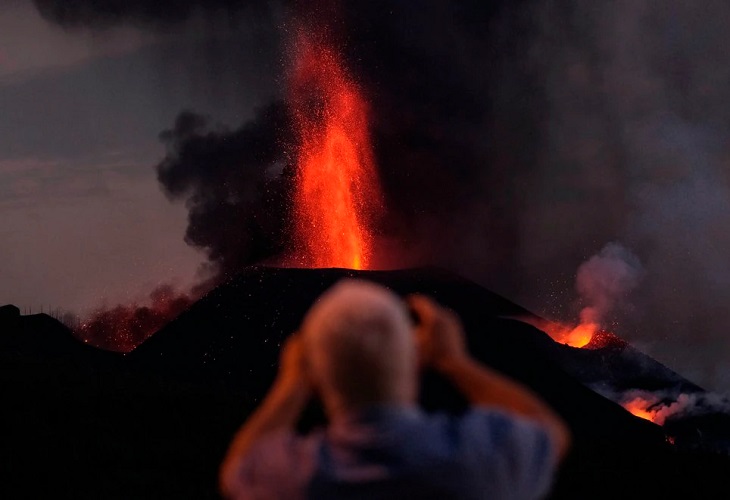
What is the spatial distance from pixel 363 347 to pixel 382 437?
271mm

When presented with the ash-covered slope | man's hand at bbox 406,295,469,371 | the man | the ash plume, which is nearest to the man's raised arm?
the man

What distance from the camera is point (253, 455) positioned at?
3018 mm

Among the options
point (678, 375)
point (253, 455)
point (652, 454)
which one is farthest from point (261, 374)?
point (253, 455)

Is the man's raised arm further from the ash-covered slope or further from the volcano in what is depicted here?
the ash-covered slope

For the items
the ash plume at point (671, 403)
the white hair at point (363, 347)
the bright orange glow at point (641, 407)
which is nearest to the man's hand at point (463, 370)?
the white hair at point (363, 347)

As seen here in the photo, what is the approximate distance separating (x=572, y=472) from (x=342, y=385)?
22.2 m

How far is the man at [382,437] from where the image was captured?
9.30ft

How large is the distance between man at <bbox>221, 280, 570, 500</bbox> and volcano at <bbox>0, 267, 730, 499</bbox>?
17.4m

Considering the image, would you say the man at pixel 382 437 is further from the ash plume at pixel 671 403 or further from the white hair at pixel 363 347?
the ash plume at pixel 671 403

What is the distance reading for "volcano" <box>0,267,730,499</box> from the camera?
21.2 metres

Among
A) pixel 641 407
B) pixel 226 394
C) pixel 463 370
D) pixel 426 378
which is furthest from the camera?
pixel 641 407

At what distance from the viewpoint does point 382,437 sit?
285cm

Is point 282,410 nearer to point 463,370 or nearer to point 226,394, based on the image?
point 463,370

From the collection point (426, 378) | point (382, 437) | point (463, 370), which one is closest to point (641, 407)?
point (426, 378)
